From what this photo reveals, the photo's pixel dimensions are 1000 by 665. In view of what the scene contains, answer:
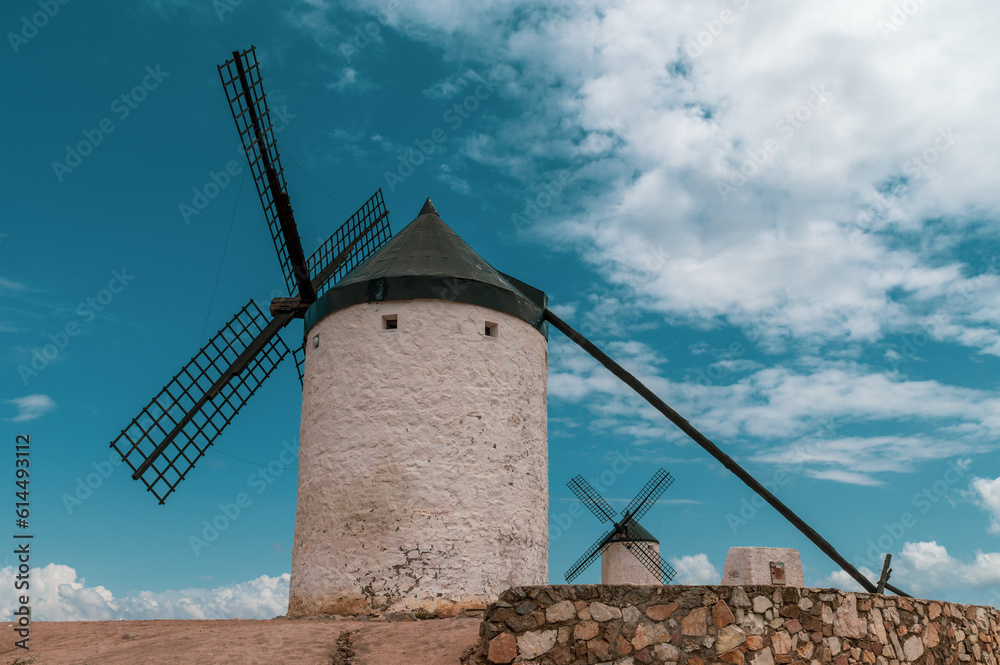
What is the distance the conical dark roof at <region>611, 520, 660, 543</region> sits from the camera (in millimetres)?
22328

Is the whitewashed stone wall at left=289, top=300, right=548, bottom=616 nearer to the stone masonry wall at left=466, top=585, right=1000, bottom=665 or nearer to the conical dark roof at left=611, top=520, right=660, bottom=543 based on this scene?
the stone masonry wall at left=466, top=585, right=1000, bottom=665

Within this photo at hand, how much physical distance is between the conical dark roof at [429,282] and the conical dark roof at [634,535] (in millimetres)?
13175

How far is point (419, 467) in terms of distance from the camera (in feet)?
29.5

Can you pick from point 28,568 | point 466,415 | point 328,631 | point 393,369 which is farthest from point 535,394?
point 28,568

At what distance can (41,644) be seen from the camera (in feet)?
27.6

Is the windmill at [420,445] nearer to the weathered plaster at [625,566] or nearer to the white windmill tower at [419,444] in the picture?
the white windmill tower at [419,444]

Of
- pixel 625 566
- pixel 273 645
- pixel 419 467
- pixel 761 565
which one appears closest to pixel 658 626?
pixel 273 645

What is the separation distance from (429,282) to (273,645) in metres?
4.58

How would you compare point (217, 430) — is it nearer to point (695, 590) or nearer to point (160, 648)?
point (160, 648)

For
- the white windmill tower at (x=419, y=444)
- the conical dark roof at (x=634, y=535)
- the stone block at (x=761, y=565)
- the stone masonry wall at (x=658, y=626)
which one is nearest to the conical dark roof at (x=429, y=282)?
the white windmill tower at (x=419, y=444)

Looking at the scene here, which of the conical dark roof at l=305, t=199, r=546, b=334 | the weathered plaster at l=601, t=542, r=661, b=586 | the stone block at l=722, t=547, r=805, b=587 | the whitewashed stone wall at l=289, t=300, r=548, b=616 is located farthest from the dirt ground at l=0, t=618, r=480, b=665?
the weathered plaster at l=601, t=542, r=661, b=586

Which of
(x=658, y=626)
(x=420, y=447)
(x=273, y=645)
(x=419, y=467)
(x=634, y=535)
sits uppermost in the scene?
(x=420, y=447)

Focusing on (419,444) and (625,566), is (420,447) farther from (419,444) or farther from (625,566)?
(625,566)

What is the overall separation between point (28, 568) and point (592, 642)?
238 inches
